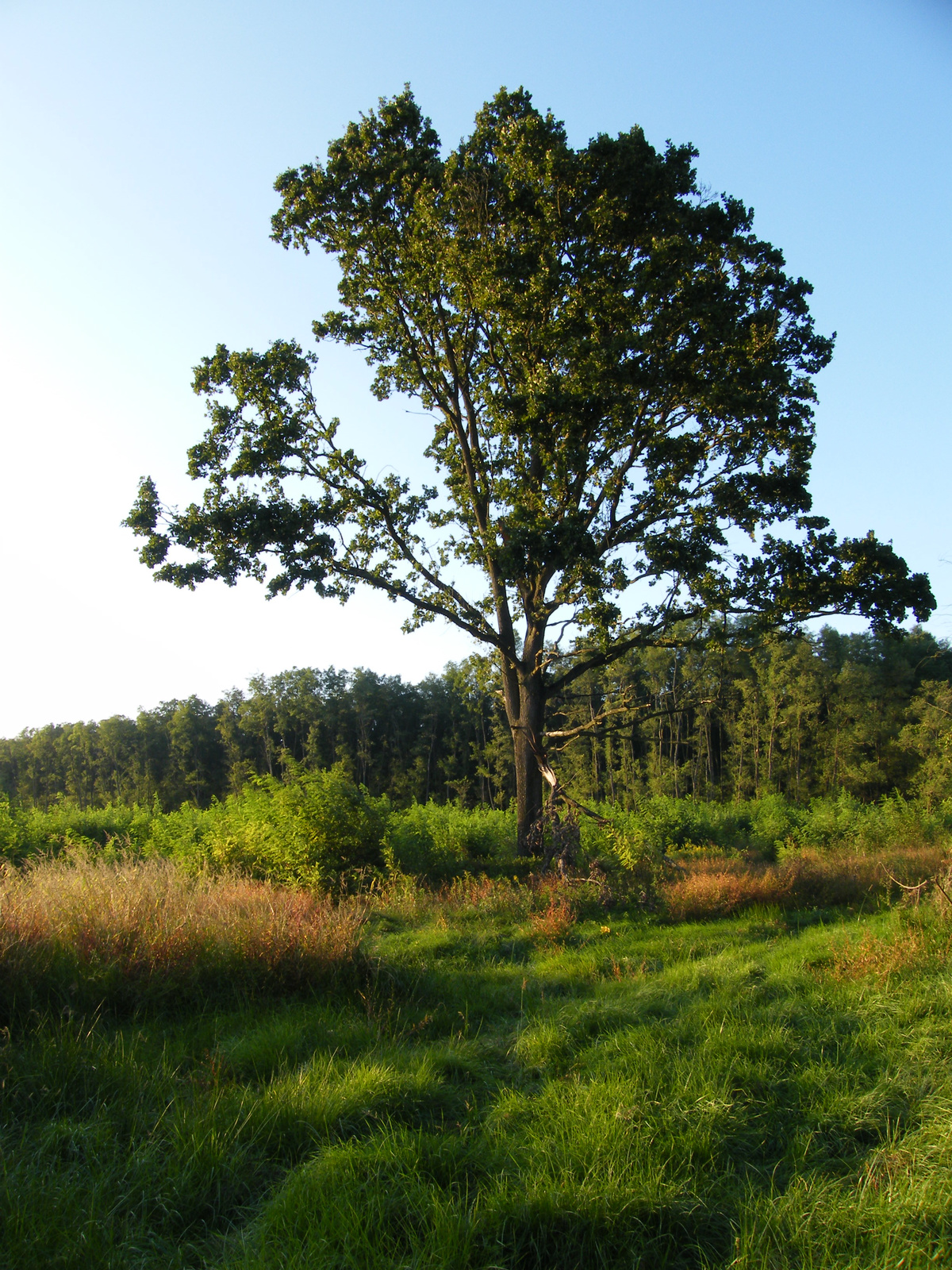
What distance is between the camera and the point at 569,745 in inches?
1513

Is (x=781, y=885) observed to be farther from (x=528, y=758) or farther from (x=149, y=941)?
(x=149, y=941)

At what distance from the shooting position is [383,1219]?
119 inches

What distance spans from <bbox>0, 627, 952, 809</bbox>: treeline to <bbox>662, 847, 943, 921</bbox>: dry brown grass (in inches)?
784

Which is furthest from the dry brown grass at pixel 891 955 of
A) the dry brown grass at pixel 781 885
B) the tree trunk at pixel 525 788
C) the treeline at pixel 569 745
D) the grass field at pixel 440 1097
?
the treeline at pixel 569 745

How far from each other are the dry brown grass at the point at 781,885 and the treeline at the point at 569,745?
19.9 meters

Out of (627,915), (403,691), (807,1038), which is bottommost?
(627,915)

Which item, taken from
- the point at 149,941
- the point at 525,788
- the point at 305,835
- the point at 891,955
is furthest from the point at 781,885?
the point at 149,941

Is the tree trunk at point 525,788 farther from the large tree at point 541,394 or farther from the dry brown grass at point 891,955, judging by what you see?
the dry brown grass at point 891,955

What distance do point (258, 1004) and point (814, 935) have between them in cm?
674

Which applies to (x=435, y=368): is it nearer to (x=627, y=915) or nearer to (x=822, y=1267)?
(x=627, y=915)

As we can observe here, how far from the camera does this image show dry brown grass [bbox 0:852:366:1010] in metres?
5.55

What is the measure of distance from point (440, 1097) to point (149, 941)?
3148 mm

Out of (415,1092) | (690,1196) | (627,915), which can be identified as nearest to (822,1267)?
(690,1196)

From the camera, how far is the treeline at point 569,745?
171 ft
